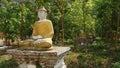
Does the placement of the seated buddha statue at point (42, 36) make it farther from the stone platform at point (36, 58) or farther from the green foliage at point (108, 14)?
the green foliage at point (108, 14)

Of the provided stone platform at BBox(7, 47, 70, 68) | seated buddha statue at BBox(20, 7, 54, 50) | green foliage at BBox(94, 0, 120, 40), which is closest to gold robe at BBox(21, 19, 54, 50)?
seated buddha statue at BBox(20, 7, 54, 50)

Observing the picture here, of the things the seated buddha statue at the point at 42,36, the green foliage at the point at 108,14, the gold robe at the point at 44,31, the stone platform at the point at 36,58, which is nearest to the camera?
the stone platform at the point at 36,58

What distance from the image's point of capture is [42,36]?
704cm

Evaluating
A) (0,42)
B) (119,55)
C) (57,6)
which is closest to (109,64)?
(119,55)

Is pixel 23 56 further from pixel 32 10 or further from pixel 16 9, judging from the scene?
pixel 32 10

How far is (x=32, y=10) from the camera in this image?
46.3 ft

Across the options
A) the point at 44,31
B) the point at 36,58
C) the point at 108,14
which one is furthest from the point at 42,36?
the point at 108,14

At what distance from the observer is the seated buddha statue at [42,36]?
6625 mm

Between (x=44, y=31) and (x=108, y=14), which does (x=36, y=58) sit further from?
(x=108, y=14)

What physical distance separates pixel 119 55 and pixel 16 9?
18.1 feet

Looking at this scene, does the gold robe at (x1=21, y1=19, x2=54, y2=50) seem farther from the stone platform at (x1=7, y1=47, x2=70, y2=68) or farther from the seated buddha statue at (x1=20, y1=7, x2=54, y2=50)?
the stone platform at (x1=7, y1=47, x2=70, y2=68)

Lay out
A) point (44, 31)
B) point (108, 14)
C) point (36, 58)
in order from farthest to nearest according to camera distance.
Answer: point (108, 14), point (44, 31), point (36, 58)

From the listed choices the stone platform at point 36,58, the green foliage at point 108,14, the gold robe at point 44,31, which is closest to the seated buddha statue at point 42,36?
the gold robe at point 44,31

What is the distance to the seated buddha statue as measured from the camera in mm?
6625
